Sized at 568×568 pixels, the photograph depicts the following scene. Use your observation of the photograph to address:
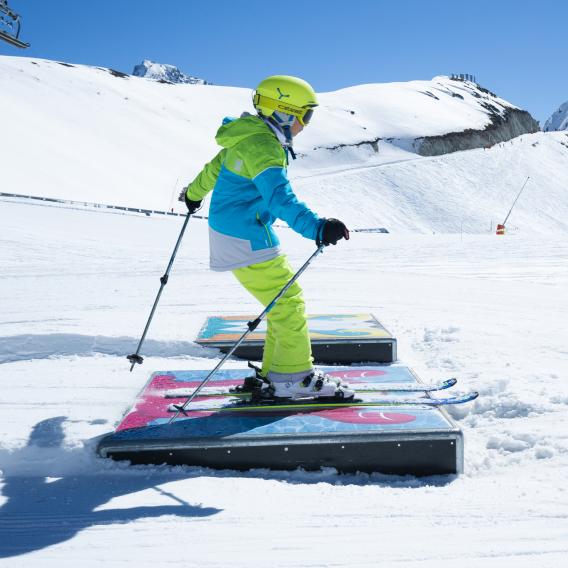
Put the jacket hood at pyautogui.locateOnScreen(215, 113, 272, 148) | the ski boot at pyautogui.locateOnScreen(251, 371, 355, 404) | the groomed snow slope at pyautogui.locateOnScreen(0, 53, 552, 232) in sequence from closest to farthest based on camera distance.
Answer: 1. the jacket hood at pyautogui.locateOnScreen(215, 113, 272, 148)
2. the ski boot at pyautogui.locateOnScreen(251, 371, 355, 404)
3. the groomed snow slope at pyautogui.locateOnScreen(0, 53, 552, 232)

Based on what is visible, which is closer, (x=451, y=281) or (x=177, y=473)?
(x=177, y=473)

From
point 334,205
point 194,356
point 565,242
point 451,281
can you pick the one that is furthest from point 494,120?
point 194,356

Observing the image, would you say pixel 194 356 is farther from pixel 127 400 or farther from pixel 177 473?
pixel 177 473

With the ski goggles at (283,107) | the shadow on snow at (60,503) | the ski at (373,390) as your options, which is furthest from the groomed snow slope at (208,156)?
the shadow on snow at (60,503)

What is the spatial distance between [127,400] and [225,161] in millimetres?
1789

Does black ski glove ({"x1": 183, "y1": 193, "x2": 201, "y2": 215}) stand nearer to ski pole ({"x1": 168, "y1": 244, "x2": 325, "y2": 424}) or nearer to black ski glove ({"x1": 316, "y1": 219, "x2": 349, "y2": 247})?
ski pole ({"x1": 168, "y1": 244, "x2": 325, "y2": 424})

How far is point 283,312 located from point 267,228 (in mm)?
525

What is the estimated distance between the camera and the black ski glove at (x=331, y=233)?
325 centimetres

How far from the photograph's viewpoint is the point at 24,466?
3.20 m

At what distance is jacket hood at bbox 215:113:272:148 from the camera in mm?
3598

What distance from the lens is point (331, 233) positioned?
325cm

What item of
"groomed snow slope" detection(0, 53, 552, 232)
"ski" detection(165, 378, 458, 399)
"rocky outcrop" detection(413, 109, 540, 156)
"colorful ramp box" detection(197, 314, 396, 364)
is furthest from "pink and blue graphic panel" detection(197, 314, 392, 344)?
"rocky outcrop" detection(413, 109, 540, 156)

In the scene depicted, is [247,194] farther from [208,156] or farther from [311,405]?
[208,156]

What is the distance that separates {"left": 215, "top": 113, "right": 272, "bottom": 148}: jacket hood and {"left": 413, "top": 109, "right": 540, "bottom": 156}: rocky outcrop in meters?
58.3
